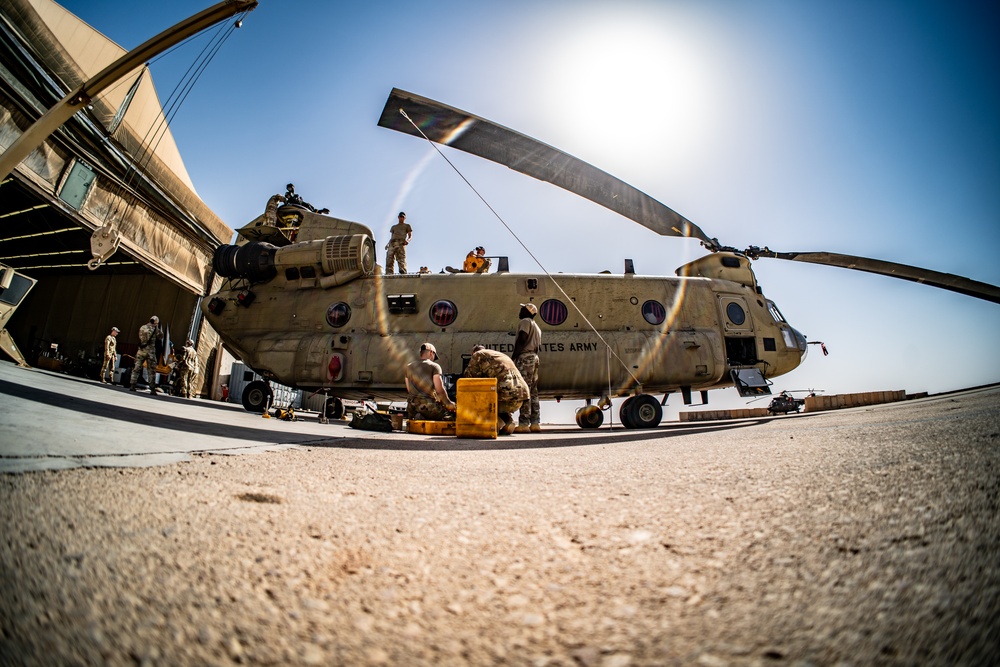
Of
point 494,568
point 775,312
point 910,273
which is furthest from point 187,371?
point 910,273

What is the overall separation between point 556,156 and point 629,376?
4.15 metres

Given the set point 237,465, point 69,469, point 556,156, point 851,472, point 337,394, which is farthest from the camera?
point 337,394

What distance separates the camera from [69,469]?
4.11ft

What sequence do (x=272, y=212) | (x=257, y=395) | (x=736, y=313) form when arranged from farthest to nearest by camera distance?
1. (x=272, y=212)
2. (x=257, y=395)
3. (x=736, y=313)

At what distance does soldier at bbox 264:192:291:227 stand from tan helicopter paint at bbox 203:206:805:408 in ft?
4.46

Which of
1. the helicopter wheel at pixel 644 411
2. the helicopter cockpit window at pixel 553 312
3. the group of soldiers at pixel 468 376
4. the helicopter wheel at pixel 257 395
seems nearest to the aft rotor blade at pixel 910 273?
the helicopter wheel at pixel 644 411

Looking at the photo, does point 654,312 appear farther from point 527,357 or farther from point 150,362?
point 150,362

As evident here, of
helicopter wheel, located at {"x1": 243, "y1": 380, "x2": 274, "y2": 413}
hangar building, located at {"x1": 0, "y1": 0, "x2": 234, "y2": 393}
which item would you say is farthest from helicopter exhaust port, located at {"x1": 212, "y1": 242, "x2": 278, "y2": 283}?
hangar building, located at {"x1": 0, "y1": 0, "x2": 234, "y2": 393}

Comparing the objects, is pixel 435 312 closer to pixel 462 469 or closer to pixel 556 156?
pixel 556 156

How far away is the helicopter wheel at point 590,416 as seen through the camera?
23.6ft

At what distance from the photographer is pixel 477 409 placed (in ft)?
14.9

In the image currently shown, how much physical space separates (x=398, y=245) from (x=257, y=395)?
4.50 meters

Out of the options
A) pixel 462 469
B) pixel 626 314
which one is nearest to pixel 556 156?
pixel 626 314

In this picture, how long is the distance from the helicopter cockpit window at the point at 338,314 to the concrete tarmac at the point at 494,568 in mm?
6172
